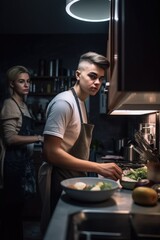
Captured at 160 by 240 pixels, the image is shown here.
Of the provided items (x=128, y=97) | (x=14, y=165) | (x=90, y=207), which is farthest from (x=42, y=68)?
(x=90, y=207)

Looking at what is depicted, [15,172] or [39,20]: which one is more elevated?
[39,20]

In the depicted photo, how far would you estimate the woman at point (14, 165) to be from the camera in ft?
6.31

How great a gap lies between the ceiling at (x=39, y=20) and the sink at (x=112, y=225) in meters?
2.44

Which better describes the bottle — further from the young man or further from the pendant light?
the young man

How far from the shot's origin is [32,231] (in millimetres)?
2580

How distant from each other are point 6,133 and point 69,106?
0.83m

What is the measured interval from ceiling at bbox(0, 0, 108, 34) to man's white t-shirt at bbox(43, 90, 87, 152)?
5.84 feet

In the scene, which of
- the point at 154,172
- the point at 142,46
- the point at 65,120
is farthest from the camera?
the point at 65,120

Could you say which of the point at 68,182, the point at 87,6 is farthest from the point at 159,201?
the point at 87,6

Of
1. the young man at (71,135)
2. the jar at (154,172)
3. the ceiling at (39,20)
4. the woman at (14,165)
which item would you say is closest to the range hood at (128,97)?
the young man at (71,135)

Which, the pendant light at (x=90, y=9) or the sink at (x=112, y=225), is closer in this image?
the sink at (x=112, y=225)

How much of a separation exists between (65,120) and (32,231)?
1778 millimetres

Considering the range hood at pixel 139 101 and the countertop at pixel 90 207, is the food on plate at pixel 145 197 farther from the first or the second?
the range hood at pixel 139 101

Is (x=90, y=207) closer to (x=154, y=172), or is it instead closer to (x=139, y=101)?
(x=154, y=172)
